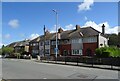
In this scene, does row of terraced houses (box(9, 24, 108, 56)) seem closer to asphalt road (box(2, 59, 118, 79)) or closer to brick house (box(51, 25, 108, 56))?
brick house (box(51, 25, 108, 56))

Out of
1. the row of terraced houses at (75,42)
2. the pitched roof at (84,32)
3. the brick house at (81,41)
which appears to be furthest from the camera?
the pitched roof at (84,32)

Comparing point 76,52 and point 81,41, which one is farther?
point 76,52

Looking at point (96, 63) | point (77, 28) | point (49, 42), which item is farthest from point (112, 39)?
point (96, 63)

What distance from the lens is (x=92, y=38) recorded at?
5550 centimetres

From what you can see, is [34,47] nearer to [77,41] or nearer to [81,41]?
[77,41]

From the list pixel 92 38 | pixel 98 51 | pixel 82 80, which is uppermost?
pixel 92 38

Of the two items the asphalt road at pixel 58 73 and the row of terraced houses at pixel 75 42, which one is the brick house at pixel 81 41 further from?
the asphalt road at pixel 58 73

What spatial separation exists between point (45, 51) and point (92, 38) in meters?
23.8

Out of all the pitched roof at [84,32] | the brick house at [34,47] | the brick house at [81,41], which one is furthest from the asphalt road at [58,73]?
the brick house at [34,47]

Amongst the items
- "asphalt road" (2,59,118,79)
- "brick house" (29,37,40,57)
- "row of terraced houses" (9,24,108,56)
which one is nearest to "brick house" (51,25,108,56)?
"row of terraced houses" (9,24,108,56)

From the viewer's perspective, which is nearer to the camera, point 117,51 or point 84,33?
point 117,51

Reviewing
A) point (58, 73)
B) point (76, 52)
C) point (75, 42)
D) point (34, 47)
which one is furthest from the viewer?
point (34, 47)

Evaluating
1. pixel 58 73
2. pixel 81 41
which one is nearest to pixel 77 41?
pixel 81 41

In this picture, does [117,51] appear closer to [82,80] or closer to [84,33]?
[84,33]
